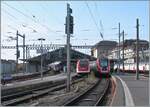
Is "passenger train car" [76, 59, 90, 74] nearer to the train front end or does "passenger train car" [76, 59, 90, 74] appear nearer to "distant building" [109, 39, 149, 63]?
the train front end

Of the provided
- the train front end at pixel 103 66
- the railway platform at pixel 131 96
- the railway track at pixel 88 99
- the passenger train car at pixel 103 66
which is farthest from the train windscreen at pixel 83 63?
the railway track at pixel 88 99

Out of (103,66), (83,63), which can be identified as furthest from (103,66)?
(83,63)

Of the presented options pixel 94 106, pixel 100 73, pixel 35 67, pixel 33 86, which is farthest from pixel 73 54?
pixel 94 106

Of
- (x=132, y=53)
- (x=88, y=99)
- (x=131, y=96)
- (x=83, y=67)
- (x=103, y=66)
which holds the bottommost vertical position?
(x=88, y=99)

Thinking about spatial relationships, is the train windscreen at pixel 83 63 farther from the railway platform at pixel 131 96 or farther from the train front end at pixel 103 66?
the railway platform at pixel 131 96

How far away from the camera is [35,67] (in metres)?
118

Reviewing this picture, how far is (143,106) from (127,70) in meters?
79.3

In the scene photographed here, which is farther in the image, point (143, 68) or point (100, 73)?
point (143, 68)

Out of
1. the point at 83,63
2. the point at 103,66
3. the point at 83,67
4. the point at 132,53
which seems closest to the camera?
the point at 103,66

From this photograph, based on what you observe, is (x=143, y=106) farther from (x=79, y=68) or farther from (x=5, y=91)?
(x=79, y=68)

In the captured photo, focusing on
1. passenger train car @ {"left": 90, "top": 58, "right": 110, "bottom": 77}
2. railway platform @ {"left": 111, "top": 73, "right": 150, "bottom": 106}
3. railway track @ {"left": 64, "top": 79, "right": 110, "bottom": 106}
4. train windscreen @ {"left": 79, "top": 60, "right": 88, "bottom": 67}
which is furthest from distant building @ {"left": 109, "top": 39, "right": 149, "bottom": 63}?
railway track @ {"left": 64, "top": 79, "right": 110, "bottom": 106}

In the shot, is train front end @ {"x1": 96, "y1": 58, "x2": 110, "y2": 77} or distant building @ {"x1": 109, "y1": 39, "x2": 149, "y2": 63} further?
distant building @ {"x1": 109, "y1": 39, "x2": 149, "y2": 63}

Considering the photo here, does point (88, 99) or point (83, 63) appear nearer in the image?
point (88, 99)

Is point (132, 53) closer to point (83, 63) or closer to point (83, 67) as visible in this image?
point (83, 63)
